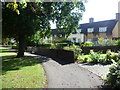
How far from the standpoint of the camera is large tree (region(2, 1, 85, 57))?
12.7 metres

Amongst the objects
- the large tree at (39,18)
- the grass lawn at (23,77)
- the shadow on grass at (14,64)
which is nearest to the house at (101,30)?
the large tree at (39,18)

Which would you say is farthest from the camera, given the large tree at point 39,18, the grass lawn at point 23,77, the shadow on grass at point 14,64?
the large tree at point 39,18

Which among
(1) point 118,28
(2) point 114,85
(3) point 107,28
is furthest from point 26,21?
(1) point 118,28

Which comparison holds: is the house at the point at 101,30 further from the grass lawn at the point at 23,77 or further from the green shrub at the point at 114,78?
the green shrub at the point at 114,78

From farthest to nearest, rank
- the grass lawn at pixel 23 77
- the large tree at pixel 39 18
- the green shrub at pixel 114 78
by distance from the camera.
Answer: the large tree at pixel 39 18, the grass lawn at pixel 23 77, the green shrub at pixel 114 78

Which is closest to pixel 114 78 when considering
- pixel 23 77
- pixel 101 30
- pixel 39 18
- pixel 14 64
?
pixel 23 77

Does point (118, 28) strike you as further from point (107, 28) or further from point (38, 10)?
point (38, 10)

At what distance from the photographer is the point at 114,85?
473 cm

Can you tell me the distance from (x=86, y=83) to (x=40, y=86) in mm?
2184

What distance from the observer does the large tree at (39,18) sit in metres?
12.7

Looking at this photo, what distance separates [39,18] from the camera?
54.5 feet

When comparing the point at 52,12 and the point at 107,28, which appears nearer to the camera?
the point at 52,12

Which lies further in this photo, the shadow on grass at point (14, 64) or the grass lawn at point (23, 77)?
the shadow on grass at point (14, 64)

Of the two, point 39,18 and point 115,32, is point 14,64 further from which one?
point 115,32
